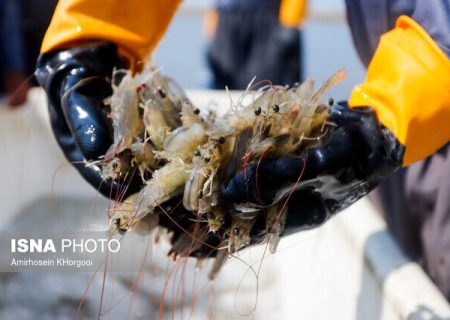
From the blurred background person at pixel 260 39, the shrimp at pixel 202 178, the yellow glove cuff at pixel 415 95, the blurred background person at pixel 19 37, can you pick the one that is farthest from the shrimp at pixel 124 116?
the blurred background person at pixel 260 39

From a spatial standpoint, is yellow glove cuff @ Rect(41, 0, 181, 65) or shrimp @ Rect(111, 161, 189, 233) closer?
shrimp @ Rect(111, 161, 189, 233)

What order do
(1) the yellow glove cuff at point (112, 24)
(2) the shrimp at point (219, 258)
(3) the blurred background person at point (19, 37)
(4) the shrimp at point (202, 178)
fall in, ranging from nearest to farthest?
(4) the shrimp at point (202, 178), (2) the shrimp at point (219, 258), (1) the yellow glove cuff at point (112, 24), (3) the blurred background person at point (19, 37)

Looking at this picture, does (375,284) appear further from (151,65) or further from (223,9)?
(223,9)

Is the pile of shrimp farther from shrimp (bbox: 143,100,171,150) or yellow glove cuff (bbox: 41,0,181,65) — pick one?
yellow glove cuff (bbox: 41,0,181,65)

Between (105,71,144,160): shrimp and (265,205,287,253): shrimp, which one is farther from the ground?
(105,71,144,160): shrimp

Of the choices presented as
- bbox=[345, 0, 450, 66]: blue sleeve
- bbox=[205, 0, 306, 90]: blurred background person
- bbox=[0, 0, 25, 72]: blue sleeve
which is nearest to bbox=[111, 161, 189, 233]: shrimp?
bbox=[345, 0, 450, 66]: blue sleeve

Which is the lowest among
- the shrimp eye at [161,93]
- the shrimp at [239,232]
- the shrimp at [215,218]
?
the shrimp at [239,232]

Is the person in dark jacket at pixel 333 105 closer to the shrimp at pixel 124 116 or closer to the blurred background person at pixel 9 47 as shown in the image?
the shrimp at pixel 124 116

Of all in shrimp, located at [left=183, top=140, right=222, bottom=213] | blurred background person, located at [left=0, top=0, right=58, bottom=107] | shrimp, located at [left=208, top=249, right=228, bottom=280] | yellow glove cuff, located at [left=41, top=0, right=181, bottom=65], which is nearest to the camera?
shrimp, located at [left=183, top=140, right=222, bottom=213]
